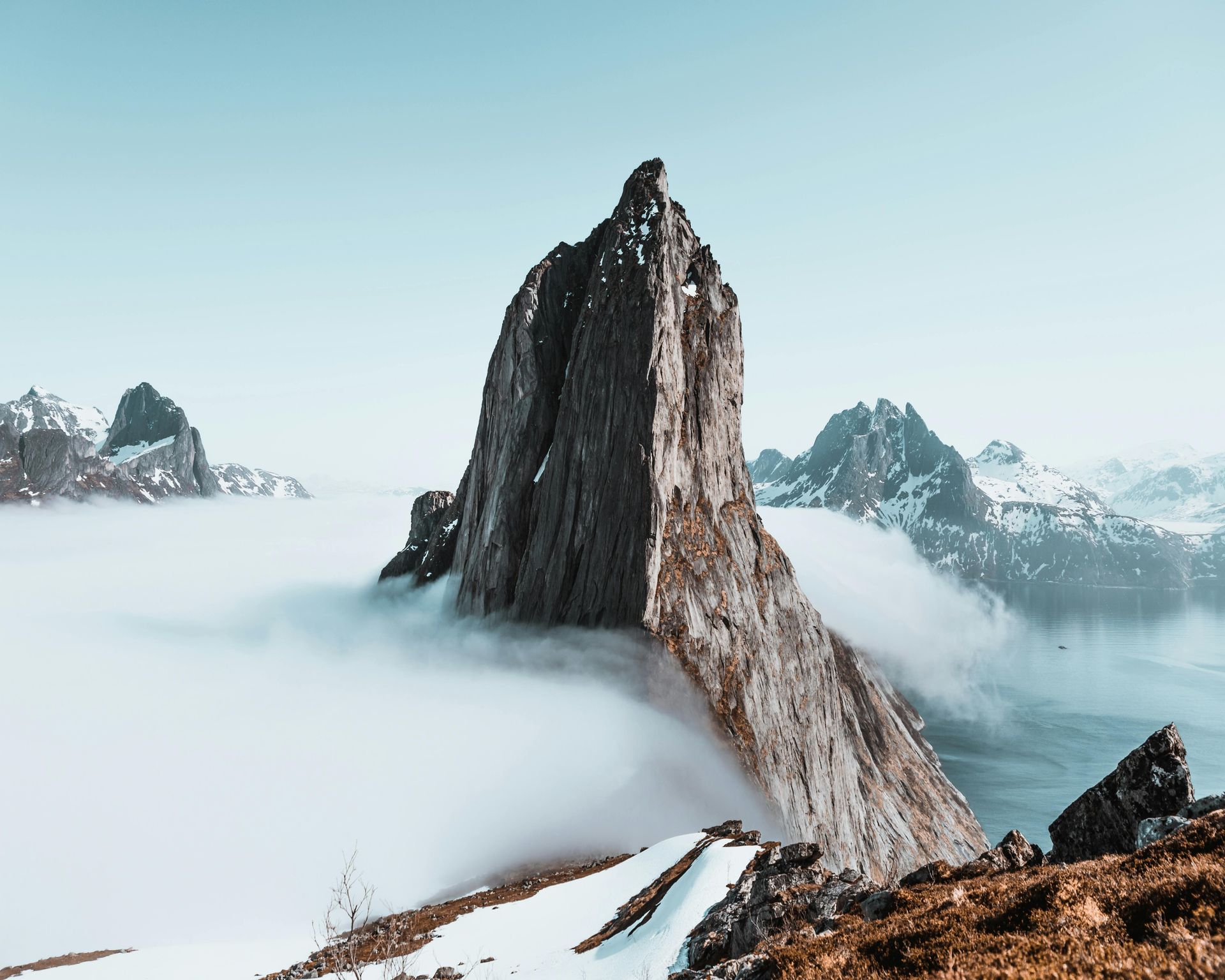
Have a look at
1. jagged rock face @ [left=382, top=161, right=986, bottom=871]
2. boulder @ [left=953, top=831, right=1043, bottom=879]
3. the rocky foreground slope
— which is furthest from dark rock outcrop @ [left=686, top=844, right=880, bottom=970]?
jagged rock face @ [left=382, top=161, right=986, bottom=871]

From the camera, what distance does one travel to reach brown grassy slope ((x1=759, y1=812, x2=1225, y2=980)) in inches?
246

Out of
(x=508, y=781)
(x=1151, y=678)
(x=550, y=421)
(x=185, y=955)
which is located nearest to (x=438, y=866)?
(x=508, y=781)

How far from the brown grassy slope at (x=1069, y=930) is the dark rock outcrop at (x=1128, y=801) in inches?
313

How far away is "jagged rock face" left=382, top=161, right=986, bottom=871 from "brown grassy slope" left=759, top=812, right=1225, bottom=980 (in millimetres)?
54406

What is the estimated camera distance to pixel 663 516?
6756 centimetres

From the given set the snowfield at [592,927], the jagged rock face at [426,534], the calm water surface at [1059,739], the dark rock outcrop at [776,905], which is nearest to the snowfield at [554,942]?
the snowfield at [592,927]

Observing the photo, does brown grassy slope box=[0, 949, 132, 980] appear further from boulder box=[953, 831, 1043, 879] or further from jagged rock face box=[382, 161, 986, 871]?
boulder box=[953, 831, 1043, 879]

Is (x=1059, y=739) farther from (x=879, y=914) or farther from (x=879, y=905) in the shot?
(x=879, y=914)

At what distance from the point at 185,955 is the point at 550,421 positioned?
63.3 m

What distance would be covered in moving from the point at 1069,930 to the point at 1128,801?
1376cm

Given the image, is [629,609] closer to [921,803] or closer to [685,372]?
[685,372]

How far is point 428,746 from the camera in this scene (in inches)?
3221

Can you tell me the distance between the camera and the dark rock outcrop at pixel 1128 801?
54.4ft

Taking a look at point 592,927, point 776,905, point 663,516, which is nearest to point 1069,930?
point 776,905
